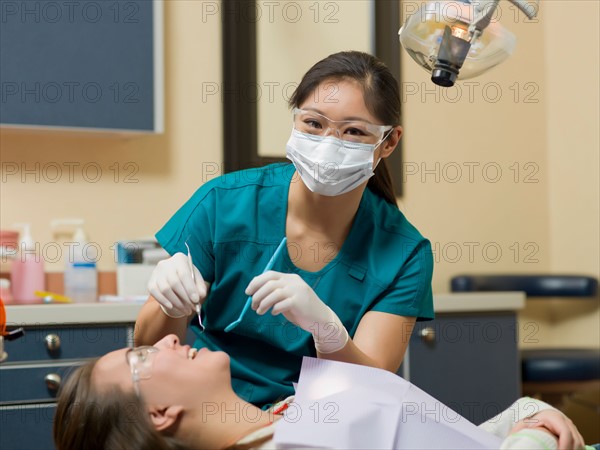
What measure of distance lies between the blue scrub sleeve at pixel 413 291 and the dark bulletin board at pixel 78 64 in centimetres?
115

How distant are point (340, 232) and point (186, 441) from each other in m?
0.56

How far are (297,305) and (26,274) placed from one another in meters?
1.36

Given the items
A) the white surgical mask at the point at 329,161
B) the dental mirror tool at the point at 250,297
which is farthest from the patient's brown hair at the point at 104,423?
the white surgical mask at the point at 329,161

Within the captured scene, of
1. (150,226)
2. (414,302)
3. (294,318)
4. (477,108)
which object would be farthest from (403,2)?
(294,318)

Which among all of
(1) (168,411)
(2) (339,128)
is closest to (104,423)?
(1) (168,411)

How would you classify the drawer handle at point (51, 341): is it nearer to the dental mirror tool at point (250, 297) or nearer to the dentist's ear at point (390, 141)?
the dental mirror tool at point (250, 297)

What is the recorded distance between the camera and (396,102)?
1.70 meters

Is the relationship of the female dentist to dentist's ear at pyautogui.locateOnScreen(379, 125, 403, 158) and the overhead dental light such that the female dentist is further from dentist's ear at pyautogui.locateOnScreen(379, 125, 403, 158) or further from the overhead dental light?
the overhead dental light

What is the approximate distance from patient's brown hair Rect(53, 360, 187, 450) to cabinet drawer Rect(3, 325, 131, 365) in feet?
2.96

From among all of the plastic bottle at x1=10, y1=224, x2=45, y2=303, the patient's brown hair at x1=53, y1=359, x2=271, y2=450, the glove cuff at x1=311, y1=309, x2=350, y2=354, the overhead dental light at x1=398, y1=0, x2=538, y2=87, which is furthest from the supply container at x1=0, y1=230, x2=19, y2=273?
the overhead dental light at x1=398, y1=0, x2=538, y2=87

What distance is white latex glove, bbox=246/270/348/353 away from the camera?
1.40 m

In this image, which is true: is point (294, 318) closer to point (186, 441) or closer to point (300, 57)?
point (186, 441)

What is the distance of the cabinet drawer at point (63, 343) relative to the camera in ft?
7.20

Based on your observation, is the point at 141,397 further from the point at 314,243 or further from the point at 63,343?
the point at 63,343
